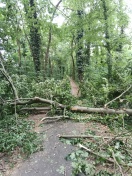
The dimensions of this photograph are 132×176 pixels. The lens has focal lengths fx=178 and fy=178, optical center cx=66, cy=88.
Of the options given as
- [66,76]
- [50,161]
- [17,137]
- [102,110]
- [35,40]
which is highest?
[35,40]

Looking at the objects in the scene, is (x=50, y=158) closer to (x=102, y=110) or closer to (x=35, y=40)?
(x=102, y=110)

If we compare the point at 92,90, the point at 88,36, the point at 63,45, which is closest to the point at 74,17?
the point at 88,36

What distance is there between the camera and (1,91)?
222 inches

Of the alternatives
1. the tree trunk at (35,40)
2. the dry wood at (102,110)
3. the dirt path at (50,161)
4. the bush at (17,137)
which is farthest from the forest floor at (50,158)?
the tree trunk at (35,40)

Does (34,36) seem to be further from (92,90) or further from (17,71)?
(92,90)

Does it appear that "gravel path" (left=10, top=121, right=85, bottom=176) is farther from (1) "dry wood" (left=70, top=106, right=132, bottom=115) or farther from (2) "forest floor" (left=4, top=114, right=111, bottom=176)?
(1) "dry wood" (left=70, top=106, right=132, bottom=115)

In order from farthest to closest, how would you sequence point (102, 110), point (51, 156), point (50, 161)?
1. point (102, 110)
2. point (51, 156)
3. point (50, 161)

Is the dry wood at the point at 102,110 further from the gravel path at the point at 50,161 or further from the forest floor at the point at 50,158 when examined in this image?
the gravel path at the point at 50,161

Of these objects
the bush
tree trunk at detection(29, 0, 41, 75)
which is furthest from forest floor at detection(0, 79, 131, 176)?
tree trunk at detection(29, 0, 41, 75)

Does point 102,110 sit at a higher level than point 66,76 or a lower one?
lower

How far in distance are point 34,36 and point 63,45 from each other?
777 cm

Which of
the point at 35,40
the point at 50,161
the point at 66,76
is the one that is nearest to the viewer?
the point at 50,161

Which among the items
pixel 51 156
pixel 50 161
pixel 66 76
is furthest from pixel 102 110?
pixel 66 76

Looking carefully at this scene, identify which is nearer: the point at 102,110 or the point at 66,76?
the point at 102,110
